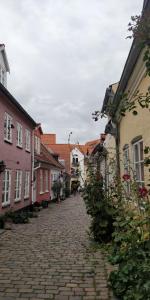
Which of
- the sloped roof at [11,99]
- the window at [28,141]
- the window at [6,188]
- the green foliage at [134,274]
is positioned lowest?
the green foliage at [134,274]

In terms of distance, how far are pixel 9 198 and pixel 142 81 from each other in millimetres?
10022

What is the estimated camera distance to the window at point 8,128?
14616 millimetres

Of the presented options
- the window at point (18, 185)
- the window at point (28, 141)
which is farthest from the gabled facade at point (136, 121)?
the window at point (28, 141)

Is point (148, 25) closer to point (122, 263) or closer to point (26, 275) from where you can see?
point (122, 263)

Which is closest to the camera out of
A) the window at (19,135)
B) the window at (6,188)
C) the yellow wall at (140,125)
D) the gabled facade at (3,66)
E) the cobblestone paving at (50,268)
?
the cobblestone paving at (50,268)

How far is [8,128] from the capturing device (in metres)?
15.0

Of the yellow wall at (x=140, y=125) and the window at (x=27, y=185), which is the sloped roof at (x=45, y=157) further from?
the yellow wall at (x=140, y=125)

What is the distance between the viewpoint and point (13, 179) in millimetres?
15742

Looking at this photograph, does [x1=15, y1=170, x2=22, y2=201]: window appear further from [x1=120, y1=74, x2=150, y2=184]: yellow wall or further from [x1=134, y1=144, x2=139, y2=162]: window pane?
[x1=134, y1=144, x2=139, y2=162]: window pane

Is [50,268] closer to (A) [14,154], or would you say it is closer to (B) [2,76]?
(A) [14,154]

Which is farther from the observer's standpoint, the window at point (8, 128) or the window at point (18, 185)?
the window at point (18, 185)

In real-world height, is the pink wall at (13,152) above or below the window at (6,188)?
above

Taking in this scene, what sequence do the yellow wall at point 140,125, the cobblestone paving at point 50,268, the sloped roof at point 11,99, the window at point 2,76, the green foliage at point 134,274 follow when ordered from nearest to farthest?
the green foliage at point 134,274, the cobblestone paving at point 50,268, the yellow wall at point 140,125, the sloped roof at point 11,99, the window at point 2,76

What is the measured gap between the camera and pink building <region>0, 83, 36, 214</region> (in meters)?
14.0
